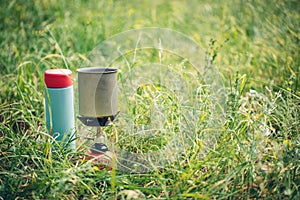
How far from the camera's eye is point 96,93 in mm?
1714

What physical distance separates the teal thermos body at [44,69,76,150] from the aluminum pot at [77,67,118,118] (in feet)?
0.37

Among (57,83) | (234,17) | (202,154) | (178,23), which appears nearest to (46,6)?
(178,23)

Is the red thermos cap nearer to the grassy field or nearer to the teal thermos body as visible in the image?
the teal thermos body

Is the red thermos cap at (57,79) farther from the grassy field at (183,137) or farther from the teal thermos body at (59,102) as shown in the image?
the grassy field at (183,137)

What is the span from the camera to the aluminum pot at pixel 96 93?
171 centimetres

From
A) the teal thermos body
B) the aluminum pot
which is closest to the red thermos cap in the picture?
the teal thermos body

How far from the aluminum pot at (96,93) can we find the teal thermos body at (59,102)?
0.37 ft

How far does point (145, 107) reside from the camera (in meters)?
1.88

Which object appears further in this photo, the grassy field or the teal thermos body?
the teal thermos body

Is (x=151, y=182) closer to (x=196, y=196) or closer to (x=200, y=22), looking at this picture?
(x=196, y=196)

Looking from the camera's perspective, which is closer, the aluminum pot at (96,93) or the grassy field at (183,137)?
the grassy field at (183,137)

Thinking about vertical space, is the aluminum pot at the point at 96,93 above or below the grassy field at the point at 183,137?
above

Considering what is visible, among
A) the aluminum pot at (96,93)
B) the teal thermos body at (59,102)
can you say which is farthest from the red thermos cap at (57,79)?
the aluminum pot at (96,93)

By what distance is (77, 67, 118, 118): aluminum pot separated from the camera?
171 cm
